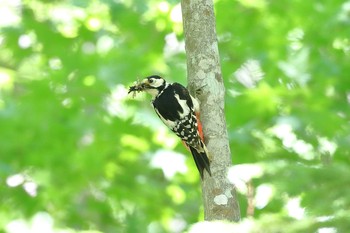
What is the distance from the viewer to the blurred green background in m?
6.86

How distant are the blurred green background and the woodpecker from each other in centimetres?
149

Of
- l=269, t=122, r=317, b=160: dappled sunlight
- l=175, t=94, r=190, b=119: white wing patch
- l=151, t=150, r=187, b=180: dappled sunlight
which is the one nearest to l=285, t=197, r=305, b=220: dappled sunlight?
l=175, t=94, r=190, b=119: white wing patch

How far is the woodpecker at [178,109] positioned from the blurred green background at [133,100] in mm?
1494

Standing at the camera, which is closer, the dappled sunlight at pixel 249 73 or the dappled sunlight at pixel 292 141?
the dappled sunlight at pixel 292 141

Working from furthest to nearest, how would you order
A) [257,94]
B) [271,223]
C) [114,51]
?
[114,51] < [257,94] < [271,223]

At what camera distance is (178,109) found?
474cm

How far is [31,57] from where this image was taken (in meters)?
8.37

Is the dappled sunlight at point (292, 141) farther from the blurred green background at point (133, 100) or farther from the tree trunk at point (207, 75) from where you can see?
the tree trunk at point (207, 75)

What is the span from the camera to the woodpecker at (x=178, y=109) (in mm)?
4111

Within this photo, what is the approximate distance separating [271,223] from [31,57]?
7.03 meters

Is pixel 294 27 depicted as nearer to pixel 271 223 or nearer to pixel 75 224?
pixel 75 224

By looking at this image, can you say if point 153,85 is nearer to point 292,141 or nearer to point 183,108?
point 183,108

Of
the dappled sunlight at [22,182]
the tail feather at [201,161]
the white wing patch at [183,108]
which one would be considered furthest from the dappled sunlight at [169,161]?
the tail feather at [201,161]

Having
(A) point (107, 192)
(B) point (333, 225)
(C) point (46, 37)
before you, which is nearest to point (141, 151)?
(A) point (107, 192)
